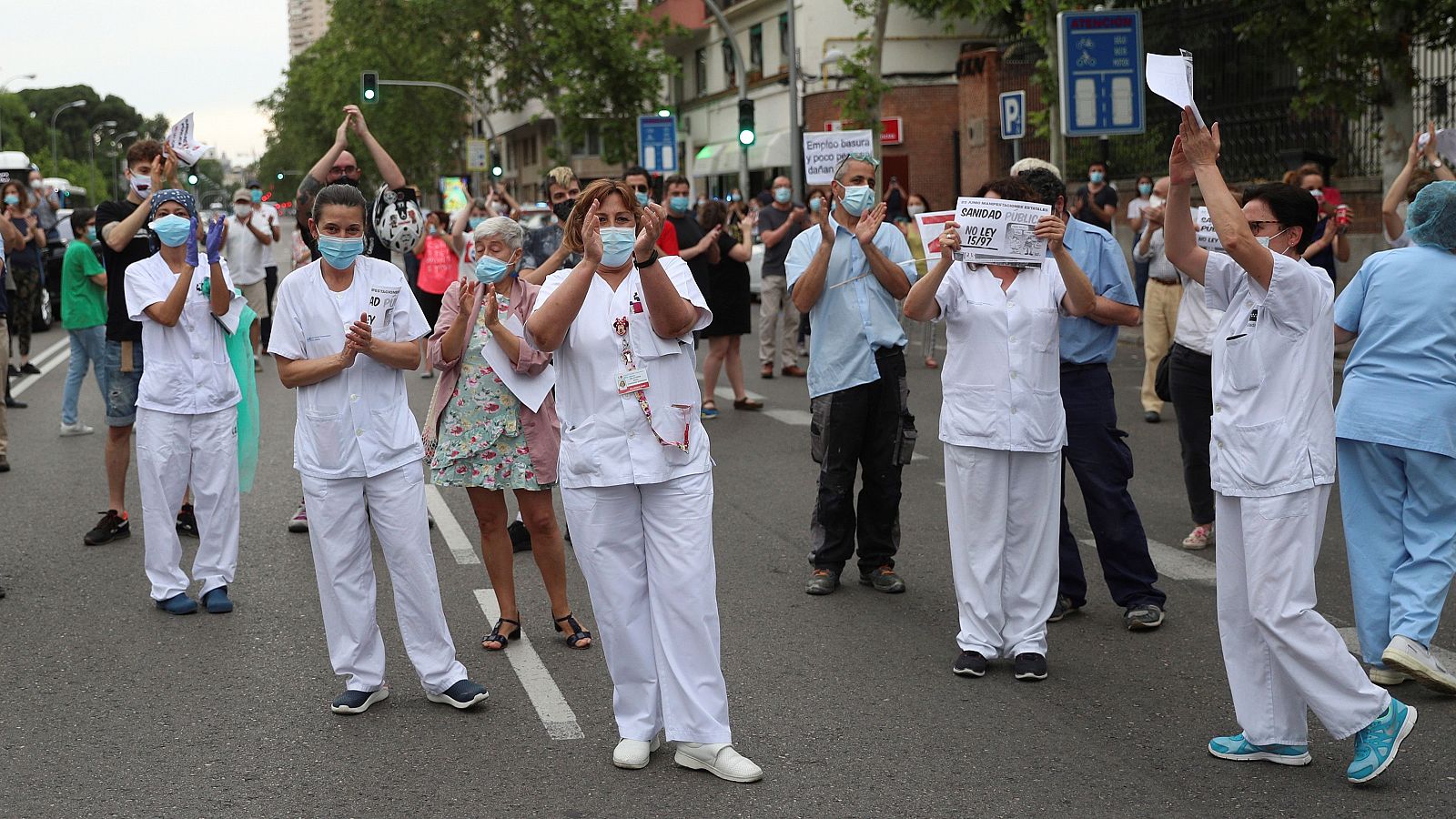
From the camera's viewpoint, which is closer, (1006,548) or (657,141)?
(1006,548)

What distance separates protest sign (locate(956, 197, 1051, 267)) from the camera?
608cm

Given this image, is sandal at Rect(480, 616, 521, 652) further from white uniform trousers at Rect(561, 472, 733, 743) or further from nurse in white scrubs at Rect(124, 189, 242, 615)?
white uniform trousers at Rect(561, 472, 733, 743)

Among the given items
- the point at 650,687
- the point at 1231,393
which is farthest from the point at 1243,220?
the point at 650,687

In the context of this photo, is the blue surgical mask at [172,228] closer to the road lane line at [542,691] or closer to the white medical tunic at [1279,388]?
the road lane line at [542,691]

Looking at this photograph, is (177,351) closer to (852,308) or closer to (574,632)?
(574,632)

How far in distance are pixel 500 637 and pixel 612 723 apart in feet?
3.96

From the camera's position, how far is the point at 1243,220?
4938 mm

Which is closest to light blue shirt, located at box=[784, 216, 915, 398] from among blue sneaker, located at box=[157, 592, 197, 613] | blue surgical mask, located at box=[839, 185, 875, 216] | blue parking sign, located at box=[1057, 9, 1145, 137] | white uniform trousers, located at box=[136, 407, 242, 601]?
blue surgical mask, located at box=[839, 185, 875, 216]

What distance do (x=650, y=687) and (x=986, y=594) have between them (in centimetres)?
163

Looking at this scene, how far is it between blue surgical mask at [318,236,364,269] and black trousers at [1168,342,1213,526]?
14.4 feet

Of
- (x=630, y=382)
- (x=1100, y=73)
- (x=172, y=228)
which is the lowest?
(x=630, y=382)

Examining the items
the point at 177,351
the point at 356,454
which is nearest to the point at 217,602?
the point at 177,351

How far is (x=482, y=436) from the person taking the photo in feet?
22.2

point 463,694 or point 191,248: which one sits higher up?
point 191,248
